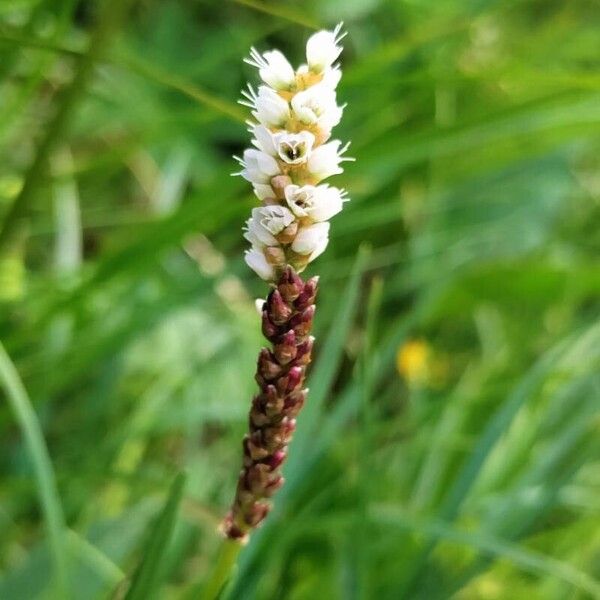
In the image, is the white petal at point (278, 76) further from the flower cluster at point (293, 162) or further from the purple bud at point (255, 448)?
the purple bud at point (255, 448)

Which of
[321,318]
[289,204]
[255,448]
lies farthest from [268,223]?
[321,318]

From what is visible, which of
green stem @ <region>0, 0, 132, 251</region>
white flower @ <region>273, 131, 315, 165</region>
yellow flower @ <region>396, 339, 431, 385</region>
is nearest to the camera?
white flower @ <region>273, 131, 315, 165</region>

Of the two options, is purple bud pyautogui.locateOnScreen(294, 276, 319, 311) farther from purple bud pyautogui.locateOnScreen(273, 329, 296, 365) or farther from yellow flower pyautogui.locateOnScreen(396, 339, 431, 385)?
yellow flower pyautogui.locateOnScreen(396, 339, 431, 385)

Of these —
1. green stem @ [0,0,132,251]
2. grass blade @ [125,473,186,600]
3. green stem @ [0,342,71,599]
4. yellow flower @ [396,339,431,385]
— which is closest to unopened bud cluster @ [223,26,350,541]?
grass blade @ [125,473,186,600]

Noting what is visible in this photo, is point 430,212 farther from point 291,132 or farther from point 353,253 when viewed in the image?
point 291,132

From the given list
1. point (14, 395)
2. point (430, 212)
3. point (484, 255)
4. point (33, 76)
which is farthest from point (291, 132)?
point (484, 255)

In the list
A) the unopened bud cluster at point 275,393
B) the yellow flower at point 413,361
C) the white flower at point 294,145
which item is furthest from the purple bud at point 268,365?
the yellow flower at point 413,361

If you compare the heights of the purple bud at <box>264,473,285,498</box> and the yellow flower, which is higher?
the yellow flower
